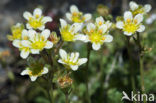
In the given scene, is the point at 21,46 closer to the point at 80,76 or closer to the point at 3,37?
the point at 80,76

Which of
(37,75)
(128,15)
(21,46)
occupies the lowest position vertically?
(37,75)

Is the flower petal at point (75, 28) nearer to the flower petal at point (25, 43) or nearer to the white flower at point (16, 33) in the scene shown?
the flower petal at point (25, 43)

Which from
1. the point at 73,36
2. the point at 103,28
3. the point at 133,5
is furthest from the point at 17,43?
the point at 133,5

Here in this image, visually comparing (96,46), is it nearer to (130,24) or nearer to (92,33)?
(92,33)

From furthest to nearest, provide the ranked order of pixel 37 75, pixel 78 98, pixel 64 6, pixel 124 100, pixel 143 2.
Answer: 1. pixel 64 6
2. pixel 143 2
3. pixel 78 98
4. pixel 124 100
5. pixel 37 75

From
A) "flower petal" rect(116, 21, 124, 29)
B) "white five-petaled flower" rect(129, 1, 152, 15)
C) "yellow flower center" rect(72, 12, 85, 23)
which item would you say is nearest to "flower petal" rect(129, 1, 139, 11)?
"white five-petaled flower" rect(129, 1, 152, 15)

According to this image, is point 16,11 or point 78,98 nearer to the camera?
point 78,98

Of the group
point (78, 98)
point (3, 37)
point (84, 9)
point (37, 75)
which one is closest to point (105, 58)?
point (78, 98)
